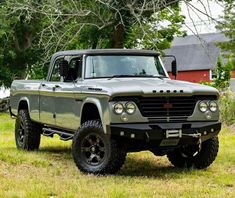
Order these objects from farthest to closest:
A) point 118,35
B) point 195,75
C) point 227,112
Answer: point 195,75, point 118,35, point 227,112

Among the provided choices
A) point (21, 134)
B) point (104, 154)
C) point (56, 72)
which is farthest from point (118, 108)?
point (21, 134)

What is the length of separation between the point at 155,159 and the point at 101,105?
263 cm

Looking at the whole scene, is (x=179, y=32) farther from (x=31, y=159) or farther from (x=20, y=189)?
(x=20, y=189)

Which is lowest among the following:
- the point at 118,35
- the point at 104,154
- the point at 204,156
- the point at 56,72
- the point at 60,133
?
the point at 204,156

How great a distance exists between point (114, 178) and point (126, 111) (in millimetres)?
967

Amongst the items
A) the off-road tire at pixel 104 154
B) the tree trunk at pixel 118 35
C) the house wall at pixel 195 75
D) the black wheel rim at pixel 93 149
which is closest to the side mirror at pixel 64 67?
the off-road tire at pixel 104 154

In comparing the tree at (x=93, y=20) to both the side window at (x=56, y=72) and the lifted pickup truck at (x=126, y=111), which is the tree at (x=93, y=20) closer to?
the side window at (x=56, y=72)

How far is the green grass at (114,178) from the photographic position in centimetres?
694

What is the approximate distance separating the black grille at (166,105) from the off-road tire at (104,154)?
62cm

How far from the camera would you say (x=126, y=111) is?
8039 millimetres

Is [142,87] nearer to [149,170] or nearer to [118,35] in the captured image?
[149,170]

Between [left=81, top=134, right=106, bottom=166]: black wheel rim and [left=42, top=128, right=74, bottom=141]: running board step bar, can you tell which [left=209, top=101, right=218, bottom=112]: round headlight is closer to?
[left=81, top=134, right=106, bottom=166]: black wheel rim

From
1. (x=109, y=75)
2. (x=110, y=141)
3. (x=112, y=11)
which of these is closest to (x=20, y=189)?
(x=110, y=141)

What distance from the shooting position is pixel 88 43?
24.8 metres
